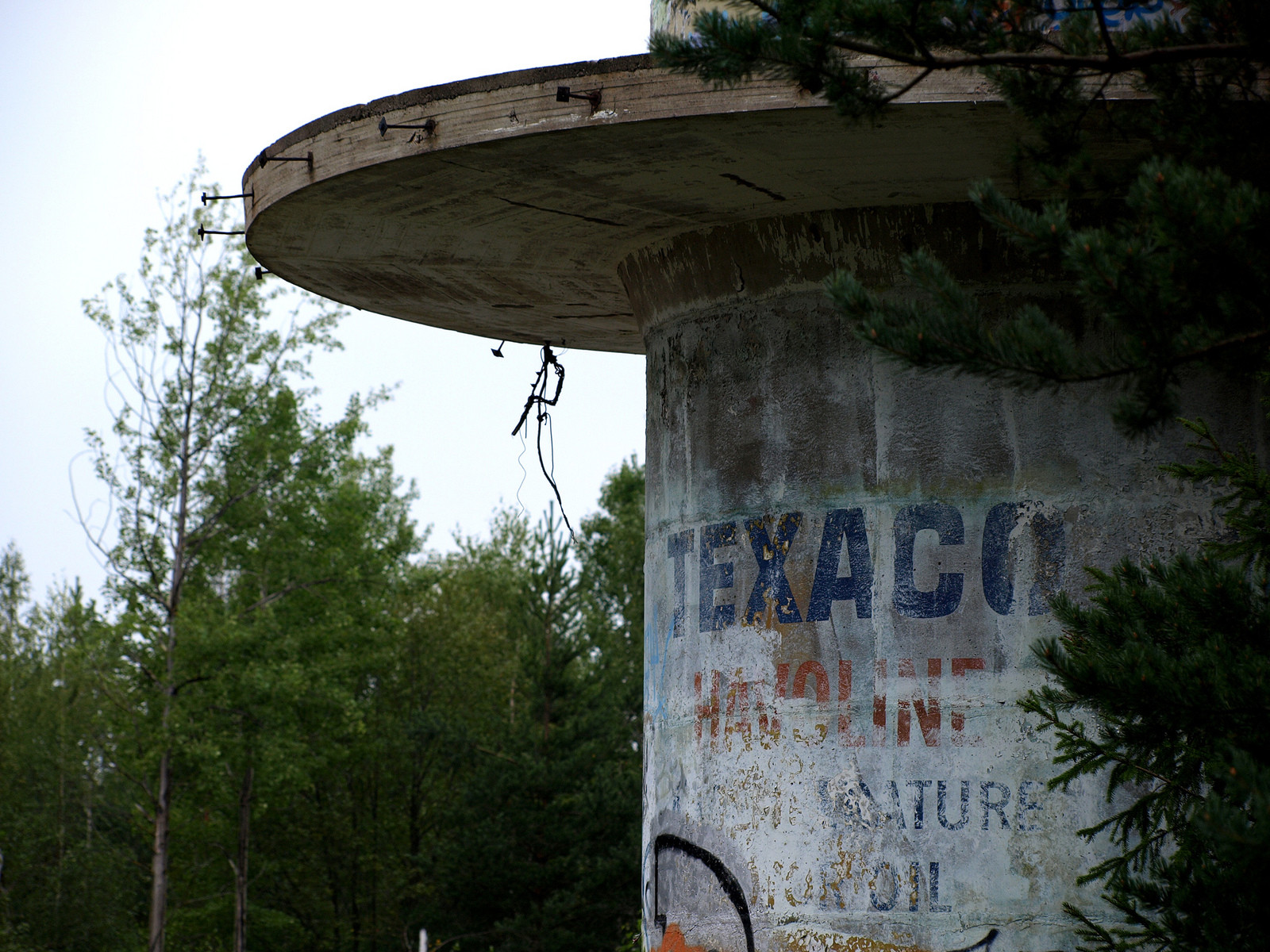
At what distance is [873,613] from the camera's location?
18.5 ft

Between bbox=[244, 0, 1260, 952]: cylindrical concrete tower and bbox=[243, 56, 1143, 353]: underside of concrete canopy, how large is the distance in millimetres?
16

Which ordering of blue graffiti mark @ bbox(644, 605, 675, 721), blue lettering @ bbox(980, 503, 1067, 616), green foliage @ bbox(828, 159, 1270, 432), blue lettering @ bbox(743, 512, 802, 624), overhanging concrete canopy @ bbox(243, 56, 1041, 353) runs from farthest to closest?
blue graffiti mark @ bbox(644, 605, 675, 721) < blue lettering @ bbox(743, 512, 802, 624) < blue lettering @ bbox(980, 503, 1067, 616) < overhanging concrete canopy @ bbox(243, 56, 1041, 353) < green foliage @ bbox(828, 159, 1270, 432)

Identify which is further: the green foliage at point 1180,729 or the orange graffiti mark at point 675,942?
the orange graffiti mark at point 675,942

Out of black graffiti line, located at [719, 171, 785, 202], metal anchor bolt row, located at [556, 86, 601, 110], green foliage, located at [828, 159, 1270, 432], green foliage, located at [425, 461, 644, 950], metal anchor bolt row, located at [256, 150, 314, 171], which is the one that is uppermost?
metal anchor bolt row, located at [256, 150, 314, 171]

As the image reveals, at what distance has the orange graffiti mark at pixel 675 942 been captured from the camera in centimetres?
588

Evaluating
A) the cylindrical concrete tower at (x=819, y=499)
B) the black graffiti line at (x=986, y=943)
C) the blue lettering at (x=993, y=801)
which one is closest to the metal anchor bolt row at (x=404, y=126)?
the cylindrical concrete tower at (x=819, y=499)

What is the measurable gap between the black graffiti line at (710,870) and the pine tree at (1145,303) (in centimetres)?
137

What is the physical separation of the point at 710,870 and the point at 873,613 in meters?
1.23

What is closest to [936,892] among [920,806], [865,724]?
[920,806]

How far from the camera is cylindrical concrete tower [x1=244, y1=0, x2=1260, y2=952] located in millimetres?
5309

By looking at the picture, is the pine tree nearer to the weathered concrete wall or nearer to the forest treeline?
the weathered concrete wall

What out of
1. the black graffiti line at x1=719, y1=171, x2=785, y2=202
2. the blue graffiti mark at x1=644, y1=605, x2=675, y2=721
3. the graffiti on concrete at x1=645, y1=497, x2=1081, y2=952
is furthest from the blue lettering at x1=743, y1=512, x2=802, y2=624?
the black graffiti line at x1=719, y1=171, x2=785, y2=202

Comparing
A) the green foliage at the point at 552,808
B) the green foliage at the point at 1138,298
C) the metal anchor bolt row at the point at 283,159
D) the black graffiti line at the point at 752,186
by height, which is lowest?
the green foliage at the point at 552,808

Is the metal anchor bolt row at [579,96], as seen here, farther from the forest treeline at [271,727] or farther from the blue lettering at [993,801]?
the forest treeline at [271,727]
